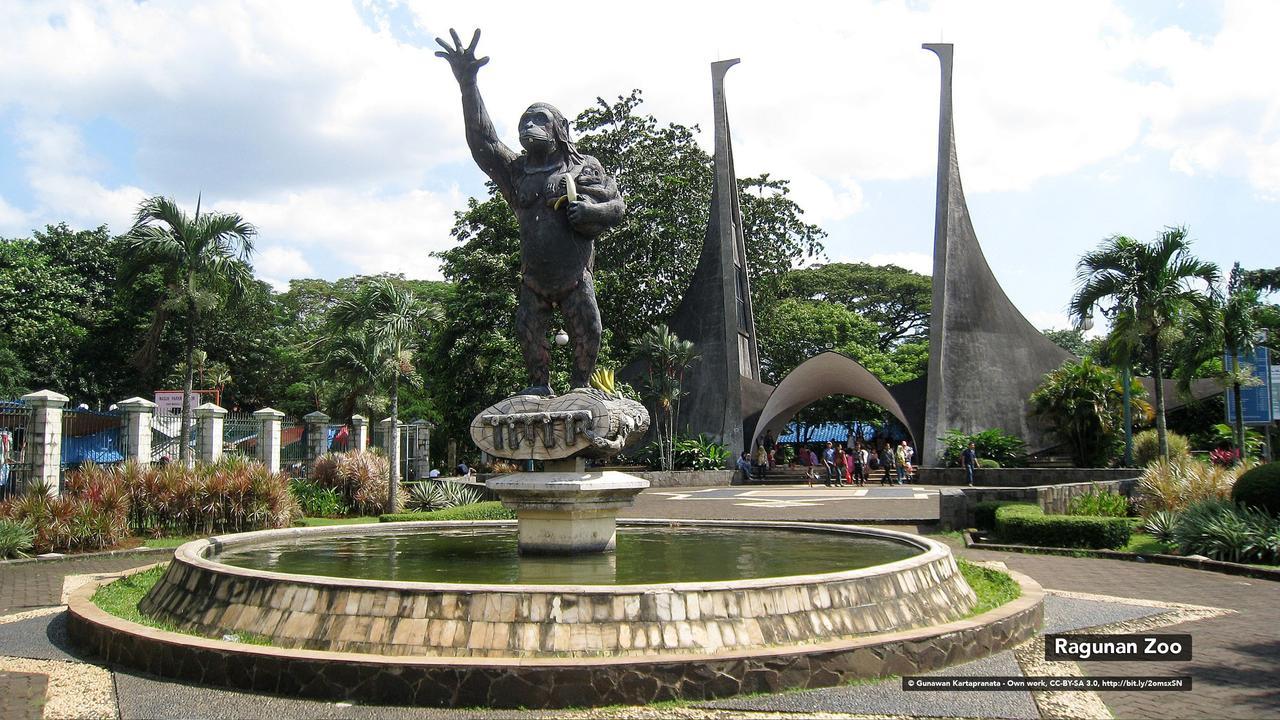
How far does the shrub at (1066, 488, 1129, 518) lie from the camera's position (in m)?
16.4

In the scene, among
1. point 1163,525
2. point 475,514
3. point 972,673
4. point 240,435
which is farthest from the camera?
point 240,435

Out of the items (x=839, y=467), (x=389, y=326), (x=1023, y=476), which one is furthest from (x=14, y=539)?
(x=1023, y=476)

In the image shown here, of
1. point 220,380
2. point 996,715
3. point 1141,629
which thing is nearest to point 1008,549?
point 1141,629

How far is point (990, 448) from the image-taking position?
2988 cm

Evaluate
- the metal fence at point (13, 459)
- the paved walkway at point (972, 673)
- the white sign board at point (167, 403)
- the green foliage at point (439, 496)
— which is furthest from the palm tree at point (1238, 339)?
the metal fence at point (13, 459)

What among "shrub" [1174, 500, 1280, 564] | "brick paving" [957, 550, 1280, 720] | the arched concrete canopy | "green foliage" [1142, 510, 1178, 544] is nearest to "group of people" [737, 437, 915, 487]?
the arched concrete canopy

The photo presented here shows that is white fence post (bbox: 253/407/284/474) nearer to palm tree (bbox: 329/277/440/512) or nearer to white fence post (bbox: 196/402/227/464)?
white fence post (bbox: 196/402/227/464)

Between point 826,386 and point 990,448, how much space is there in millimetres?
8092

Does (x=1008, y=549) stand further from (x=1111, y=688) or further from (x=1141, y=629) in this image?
(x=1111, y=688)

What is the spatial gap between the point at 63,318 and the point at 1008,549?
32.2 metres

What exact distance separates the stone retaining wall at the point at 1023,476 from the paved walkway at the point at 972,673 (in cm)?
1249

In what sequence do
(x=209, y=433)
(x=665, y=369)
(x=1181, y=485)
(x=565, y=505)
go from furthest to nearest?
(x=665, y=369) → (x=209, y=433) → (x=1181, y=485) → (x=565, y=505)

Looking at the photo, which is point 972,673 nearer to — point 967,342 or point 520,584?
point 520,584

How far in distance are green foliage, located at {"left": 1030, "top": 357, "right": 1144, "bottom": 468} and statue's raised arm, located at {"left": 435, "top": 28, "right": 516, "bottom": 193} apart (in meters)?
23.2
